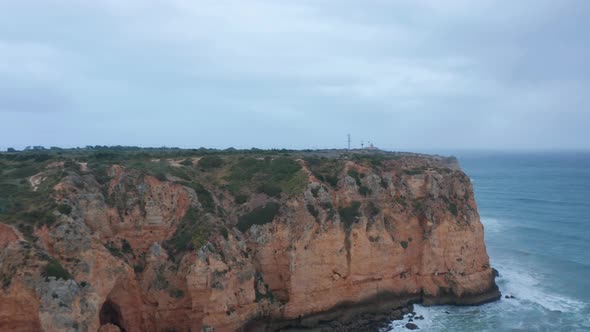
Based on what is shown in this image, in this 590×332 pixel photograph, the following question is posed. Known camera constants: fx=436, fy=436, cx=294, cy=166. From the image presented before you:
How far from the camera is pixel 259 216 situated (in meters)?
35.1

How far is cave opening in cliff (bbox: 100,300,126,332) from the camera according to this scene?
28.8m

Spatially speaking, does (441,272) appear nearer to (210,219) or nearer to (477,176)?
(210,219)

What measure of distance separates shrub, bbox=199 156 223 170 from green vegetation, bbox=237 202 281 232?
27.2 feet

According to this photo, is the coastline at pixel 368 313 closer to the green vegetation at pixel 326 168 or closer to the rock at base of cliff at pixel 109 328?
the rock at base of cliff at pixel 109 328

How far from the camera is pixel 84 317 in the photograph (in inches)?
942

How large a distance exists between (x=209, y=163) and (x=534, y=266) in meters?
35.9

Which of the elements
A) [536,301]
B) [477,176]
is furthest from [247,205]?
[477,176]

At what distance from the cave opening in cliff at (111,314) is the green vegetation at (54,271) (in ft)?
19.2

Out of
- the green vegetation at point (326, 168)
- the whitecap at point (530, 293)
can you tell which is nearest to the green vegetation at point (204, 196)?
the green vegetation at point (326, 168)

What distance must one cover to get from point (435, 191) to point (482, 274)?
8.45 metres

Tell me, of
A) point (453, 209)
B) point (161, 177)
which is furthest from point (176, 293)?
point (453, 209)

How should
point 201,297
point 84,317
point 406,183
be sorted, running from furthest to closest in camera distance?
1. point 406,183
2. point 201,297
3. point 84,317

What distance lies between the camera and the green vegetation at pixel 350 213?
3659cm

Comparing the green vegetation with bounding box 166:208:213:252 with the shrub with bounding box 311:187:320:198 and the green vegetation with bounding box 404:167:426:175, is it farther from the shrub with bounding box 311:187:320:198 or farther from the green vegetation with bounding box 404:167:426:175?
the green vegetation with bounding box 404:167:426:175
